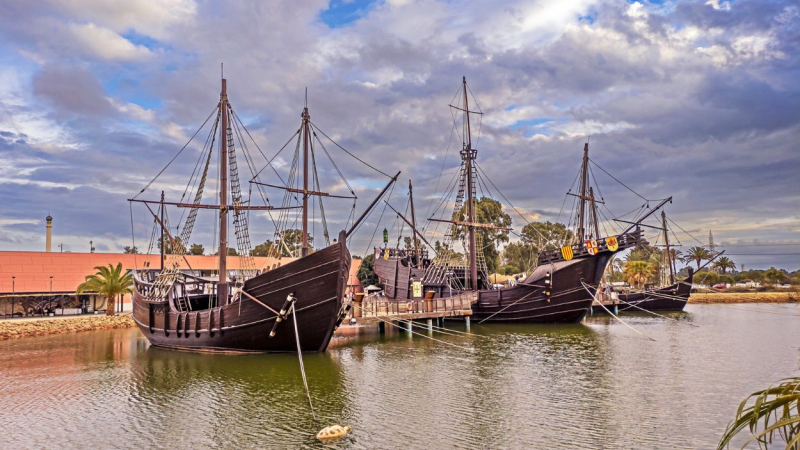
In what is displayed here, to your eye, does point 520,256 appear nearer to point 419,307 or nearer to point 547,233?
point 547,233

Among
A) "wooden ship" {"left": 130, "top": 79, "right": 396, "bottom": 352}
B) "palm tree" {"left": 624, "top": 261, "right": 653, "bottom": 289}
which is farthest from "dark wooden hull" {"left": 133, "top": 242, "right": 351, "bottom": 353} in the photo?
"palm tree" {"left": 624, "top": 261, "right": 653, "bottom": 289}

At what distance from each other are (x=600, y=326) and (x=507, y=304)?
6.20 metres

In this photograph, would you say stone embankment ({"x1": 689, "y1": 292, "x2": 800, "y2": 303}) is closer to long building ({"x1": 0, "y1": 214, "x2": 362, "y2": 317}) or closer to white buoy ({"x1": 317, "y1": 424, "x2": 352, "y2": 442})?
long building ({"x1": 0, "y1": 214, "x2": 362, "y2": 317})

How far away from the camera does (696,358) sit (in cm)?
2114

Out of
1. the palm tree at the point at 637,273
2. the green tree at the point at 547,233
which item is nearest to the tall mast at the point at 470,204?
the palm tree at the point at 637,273

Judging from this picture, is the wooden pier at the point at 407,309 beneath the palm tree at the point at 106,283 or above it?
beneath

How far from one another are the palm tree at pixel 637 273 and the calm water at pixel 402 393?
44.1 m

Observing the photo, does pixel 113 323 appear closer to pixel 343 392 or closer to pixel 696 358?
pixel 343 392

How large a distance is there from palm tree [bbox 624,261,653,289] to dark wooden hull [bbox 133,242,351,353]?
57.7 metres

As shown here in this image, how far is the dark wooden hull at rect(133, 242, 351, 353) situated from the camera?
68.9 ft

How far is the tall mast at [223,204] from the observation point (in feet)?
79.5

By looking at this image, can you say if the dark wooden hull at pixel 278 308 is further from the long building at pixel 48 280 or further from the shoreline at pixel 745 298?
the shoreline at pixel 745 298

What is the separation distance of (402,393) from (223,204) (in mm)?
13680

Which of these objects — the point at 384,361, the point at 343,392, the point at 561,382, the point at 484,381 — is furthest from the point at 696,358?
the point at 343,392
